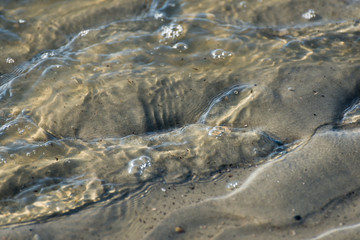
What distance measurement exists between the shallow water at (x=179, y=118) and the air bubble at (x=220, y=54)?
0.07 feet

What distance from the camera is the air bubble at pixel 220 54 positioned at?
415 centimetres

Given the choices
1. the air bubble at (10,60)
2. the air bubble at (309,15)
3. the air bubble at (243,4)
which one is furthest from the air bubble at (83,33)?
the air bubble at (309,15)

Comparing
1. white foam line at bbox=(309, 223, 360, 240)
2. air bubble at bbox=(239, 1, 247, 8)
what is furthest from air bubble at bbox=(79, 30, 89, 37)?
white foam line at bbox=(309, 223, 360, 240)

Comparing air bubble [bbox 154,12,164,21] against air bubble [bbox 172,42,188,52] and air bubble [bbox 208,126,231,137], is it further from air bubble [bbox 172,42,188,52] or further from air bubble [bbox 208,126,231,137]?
air bubble [bbox 208,126,231,137]

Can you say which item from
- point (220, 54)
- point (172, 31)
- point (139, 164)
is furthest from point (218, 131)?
point (172, 31)

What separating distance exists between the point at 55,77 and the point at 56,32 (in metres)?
0.96

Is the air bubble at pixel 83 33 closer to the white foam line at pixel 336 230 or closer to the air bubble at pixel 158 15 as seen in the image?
the air bubble at pixel 158 15

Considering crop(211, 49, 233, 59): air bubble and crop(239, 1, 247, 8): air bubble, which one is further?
crop(239, 1, 247, 8): air bubble

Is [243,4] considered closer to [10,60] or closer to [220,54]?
[220,54]

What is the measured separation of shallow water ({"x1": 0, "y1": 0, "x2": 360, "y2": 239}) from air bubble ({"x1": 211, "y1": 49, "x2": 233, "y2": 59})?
A: 0.07 ft

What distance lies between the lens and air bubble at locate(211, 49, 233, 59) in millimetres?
4154

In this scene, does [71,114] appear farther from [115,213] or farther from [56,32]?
[56,32]

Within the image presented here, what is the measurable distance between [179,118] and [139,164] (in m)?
0.68

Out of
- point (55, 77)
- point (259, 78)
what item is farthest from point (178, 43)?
point (55, 77)
